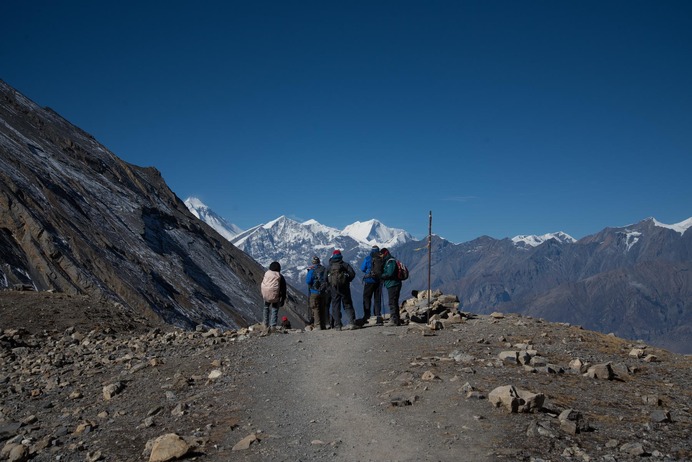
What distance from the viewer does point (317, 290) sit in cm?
1938

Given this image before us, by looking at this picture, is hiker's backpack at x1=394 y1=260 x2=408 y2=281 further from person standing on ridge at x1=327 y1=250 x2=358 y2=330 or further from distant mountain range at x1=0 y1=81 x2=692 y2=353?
distant mountain range at x1=0 y1=81 x2=692 y2=353

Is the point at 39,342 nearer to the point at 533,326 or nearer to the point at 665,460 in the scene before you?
the point at 533,326

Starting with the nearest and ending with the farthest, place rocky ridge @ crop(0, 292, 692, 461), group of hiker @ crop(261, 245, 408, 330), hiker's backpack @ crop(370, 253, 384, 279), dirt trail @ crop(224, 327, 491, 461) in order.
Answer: dirt trail @ crop(224, 327, 491, 461) → rocky ridge @ crop(0, 292, 692, 461) → group of hiker @ crop(261, 245, 408, 330) → hiker's backpack @ crop(370, 253, 384, 279)

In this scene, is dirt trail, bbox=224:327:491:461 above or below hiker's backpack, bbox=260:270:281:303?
below

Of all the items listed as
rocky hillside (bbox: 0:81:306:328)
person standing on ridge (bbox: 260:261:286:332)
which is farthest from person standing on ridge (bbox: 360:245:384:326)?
rocky hillside (bbox: 0:81:306:328)

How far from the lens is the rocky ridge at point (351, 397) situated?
827cm

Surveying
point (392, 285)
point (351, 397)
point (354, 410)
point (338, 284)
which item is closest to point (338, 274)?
point (338, 284)

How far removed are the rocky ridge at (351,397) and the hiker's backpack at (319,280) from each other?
2476 mm

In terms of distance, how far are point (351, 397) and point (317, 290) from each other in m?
9.10

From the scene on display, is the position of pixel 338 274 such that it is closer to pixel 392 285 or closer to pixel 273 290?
pixel 392 285

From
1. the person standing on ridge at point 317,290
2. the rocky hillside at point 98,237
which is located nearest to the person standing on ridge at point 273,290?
the person standing on ridge at point 317,290

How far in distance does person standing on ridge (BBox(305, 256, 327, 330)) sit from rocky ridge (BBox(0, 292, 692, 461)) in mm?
2477

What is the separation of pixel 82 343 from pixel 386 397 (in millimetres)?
11629

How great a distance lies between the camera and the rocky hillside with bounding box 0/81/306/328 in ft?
161
